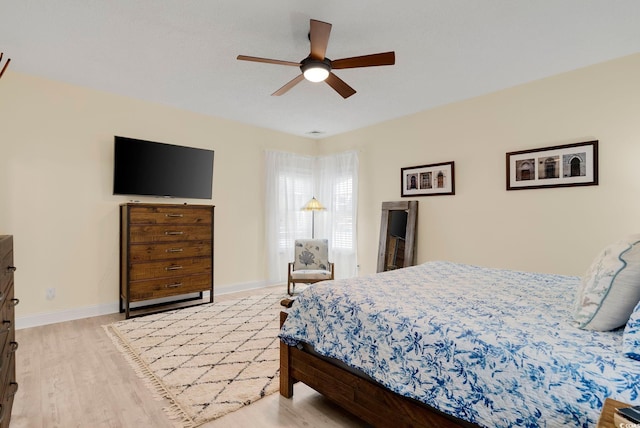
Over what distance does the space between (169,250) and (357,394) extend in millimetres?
3038

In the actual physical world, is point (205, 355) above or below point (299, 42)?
below

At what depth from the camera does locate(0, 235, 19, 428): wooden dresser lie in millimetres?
1540

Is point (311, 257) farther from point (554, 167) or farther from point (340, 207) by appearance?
point (554, 167)

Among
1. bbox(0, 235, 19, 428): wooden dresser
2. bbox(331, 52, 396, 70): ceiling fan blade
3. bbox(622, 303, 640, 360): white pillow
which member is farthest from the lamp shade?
bbox(622, 303, 640, 360): white pillow

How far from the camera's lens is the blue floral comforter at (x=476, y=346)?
1.07 m

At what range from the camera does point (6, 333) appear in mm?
1707

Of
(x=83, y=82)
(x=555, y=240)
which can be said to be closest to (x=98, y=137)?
(x=83, y=82)

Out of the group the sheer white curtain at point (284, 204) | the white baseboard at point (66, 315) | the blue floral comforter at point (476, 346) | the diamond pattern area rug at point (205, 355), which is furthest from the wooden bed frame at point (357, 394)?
the sheer white curtain at point (284, 204)

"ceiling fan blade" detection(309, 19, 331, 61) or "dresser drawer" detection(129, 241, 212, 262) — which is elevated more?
"ceiling fan blade" detection(309, 19, 331, 61)

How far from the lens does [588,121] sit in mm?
3170

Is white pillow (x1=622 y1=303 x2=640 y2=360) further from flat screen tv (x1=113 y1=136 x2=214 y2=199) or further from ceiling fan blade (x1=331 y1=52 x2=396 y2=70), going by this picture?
flat screen tv (x1=113 y1=136 x2=214 y2=199)

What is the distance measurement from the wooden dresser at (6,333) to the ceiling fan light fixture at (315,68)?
7.05 ft

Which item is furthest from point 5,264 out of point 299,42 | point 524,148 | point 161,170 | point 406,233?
point 524,148

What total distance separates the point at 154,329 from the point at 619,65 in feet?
16.6
